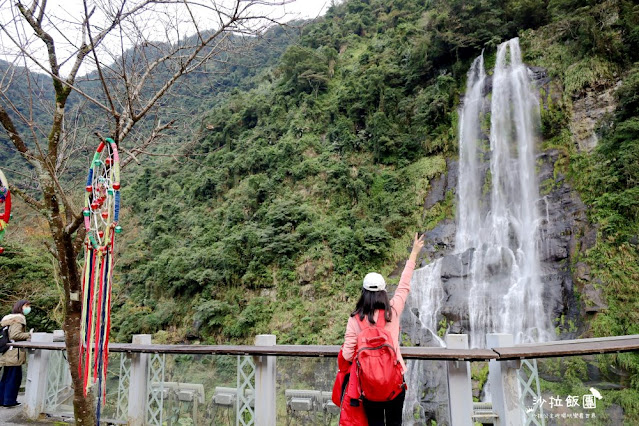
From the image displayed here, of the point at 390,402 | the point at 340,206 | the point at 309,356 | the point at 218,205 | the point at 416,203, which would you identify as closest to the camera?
the point at 390,402

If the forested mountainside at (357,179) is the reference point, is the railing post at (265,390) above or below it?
below

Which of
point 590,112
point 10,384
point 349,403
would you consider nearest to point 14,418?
point 10,384

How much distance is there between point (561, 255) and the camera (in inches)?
451

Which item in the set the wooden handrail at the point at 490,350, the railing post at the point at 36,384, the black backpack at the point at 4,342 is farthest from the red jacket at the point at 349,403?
the black backpack at the point at 4,342

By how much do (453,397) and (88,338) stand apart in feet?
9.16

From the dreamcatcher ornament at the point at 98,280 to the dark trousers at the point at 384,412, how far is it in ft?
6.65

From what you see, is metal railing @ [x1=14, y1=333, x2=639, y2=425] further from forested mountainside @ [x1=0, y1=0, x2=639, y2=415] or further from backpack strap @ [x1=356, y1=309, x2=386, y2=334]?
forested mountainside @ [x1=0, y1=0, x2=639, y2=415]

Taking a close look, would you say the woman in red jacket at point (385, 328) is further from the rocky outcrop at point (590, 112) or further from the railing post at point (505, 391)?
the rocky outcrop at point (590, 112)

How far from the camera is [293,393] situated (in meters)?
3.61

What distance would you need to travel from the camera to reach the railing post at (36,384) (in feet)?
16.7

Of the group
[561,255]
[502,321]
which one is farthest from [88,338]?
[561,255]

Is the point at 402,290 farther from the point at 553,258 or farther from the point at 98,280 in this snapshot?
the point at 553,258

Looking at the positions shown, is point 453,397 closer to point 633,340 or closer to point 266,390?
point 633,340

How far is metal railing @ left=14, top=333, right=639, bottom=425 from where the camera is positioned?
2.73 metres
